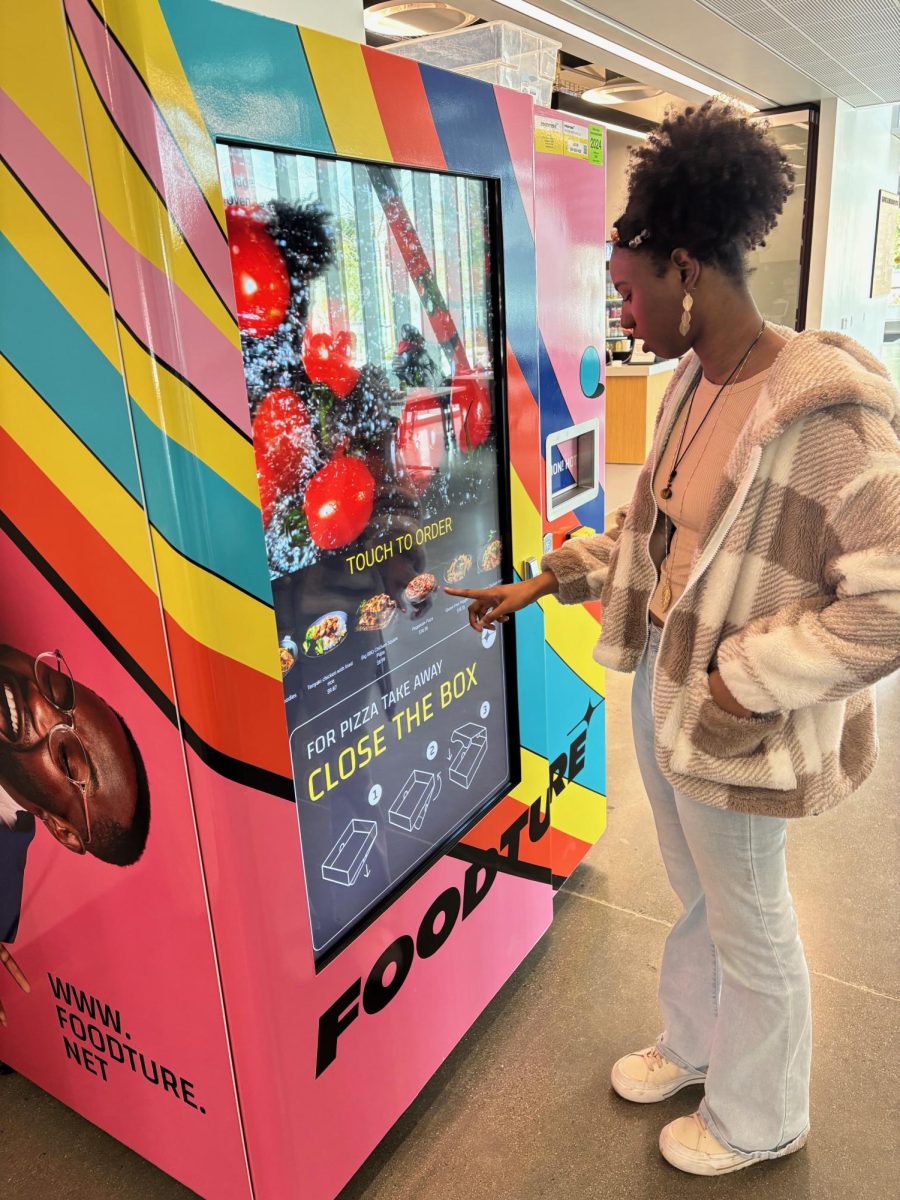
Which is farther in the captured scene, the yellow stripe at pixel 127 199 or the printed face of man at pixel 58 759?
the printed face of man at pixel 58 759

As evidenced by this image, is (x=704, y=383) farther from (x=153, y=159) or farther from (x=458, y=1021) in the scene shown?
(x=458, y=1021)

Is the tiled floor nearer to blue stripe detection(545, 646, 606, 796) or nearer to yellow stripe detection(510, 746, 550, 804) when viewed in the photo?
blue stripe detection(545, 646, 606, 796)

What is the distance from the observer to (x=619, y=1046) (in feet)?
6.21

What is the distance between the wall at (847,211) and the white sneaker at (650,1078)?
533 cm

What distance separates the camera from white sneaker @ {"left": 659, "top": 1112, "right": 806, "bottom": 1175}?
1.58 m

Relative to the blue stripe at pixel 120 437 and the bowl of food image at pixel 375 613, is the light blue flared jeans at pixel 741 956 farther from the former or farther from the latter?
the blue stripe at pixel 120 437

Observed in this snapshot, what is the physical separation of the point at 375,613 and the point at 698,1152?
1.12 metres

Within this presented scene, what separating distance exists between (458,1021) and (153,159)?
5.19 feet

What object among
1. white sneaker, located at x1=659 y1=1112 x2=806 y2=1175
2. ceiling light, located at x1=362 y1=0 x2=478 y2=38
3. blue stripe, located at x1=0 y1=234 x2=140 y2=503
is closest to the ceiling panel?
ceiling light, located at x1=362 y1=0 x2=478 y2=38

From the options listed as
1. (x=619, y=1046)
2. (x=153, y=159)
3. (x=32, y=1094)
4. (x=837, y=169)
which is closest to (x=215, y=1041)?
(x=32, y=1094)

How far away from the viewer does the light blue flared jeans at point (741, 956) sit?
4.55 ft

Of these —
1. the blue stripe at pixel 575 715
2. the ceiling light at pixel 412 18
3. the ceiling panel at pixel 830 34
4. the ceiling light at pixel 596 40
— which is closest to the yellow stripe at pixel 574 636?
the blue stripe at pixel 575 715

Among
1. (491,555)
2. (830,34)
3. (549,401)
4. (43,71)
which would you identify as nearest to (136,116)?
(43,71)

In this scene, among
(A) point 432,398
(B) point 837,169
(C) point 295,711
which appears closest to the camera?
(C) point 295,711
